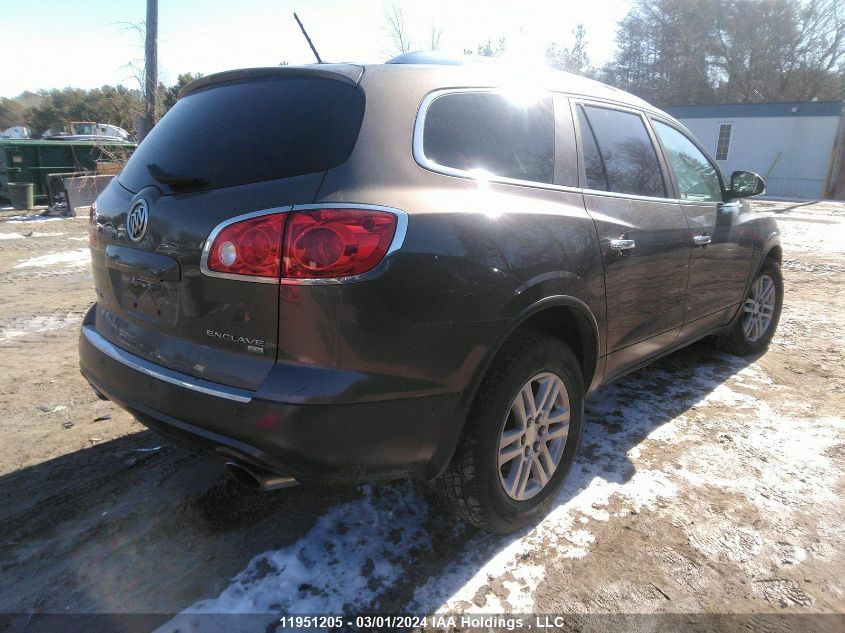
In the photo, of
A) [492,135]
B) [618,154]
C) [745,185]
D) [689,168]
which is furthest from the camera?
[745,185]

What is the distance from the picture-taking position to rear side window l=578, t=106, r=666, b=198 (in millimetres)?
2793

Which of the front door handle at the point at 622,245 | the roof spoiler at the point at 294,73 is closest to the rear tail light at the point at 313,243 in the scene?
the roof spoiler at the point at 294,73

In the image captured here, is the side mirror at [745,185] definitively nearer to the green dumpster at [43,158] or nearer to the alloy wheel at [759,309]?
the alloy wheel at [759,309]

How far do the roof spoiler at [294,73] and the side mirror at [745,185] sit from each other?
310cm

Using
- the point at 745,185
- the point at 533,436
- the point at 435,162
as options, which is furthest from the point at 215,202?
the point at 745,185

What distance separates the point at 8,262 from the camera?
25.4 feet

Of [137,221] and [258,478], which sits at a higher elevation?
[137,221]

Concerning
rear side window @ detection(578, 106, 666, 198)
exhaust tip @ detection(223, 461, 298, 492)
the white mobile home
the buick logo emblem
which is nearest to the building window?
the white mobile home

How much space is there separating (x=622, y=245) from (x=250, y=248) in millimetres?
1779

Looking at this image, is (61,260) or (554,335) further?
(61,260)

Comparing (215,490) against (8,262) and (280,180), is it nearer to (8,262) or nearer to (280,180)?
(280,180)

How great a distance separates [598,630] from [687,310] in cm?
214

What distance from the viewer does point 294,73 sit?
7.11ft

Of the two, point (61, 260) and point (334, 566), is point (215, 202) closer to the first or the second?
point (334, 566)
